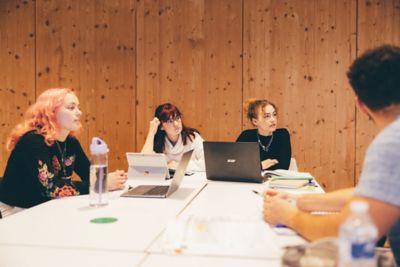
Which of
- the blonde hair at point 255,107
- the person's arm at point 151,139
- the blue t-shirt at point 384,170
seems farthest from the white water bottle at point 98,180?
the blonde hair at point 255,107

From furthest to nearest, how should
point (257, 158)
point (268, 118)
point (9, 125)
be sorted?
1. point (9, 125)
2. point (268, 118)
3. point (257, 158)

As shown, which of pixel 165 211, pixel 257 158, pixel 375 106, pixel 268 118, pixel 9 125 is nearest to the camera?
pixel 375 106

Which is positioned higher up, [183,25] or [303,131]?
[183,25]

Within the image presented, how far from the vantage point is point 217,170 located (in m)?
2.65

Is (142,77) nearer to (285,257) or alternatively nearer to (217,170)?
(217,170)

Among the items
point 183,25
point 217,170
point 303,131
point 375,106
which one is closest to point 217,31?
point 183,25

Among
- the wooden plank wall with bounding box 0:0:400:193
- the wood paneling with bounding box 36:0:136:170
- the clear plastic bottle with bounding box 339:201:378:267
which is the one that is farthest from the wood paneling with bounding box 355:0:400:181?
the clear plastic bottle with bounding box 339:201:378:267

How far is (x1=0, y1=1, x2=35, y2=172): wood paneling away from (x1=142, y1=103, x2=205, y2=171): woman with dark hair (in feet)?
6.76

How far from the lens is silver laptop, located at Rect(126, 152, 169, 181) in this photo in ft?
8.49

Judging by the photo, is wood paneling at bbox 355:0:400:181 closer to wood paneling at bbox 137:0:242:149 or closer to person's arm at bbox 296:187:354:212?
wood paneling at bbox 137:0:242:149

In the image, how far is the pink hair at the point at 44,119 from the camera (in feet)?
7.80

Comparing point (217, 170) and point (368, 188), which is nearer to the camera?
point (368, 188)

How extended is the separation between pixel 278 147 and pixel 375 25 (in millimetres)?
1864

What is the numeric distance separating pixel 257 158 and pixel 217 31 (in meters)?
2.37
